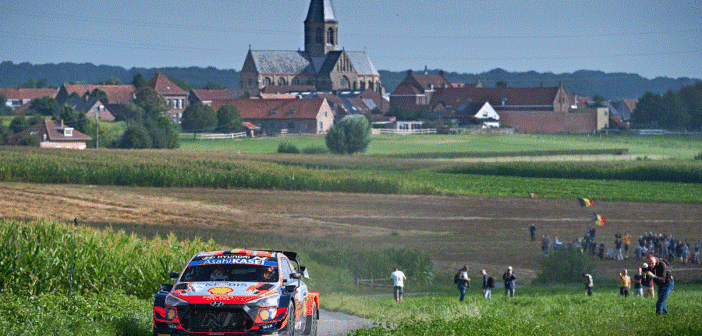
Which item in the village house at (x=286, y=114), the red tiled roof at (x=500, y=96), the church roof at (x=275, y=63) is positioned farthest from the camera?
the church roof at (x=275, y=63)

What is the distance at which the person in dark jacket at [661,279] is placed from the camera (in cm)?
2016

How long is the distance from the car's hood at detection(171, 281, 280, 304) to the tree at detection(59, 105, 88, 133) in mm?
85054

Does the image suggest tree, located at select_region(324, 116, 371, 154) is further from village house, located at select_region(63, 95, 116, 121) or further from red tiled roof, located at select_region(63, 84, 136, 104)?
red tiled roof, located at select_region(63, 84, 136, 104)

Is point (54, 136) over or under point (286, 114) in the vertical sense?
under

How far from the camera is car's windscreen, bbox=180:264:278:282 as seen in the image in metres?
16.5

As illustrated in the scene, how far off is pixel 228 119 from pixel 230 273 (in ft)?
283

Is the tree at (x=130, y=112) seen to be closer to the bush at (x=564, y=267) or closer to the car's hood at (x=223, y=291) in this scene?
the bush at (x=564, y=267)

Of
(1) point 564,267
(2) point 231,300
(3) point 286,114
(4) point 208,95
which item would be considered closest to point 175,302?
(2) point 231,300

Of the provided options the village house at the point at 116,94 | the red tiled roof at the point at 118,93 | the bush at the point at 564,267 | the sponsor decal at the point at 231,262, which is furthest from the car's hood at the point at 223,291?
the red tiled roof at the point at 118,93

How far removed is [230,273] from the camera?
16.8m

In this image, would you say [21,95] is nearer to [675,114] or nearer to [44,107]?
[44,107]

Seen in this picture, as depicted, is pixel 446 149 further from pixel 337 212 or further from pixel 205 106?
pixel 337 212

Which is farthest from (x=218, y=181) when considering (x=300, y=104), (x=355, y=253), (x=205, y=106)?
(x=300, y=104)

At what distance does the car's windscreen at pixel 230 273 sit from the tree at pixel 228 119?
277 ft
